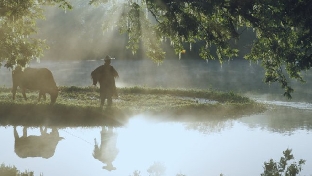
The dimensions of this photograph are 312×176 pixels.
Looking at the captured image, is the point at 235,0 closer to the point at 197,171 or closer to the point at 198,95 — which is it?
the point at 197,171

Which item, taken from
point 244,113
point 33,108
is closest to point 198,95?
point 244,113

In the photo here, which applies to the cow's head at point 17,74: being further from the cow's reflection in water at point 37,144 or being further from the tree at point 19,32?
the cow's reflection in water at point 37,144

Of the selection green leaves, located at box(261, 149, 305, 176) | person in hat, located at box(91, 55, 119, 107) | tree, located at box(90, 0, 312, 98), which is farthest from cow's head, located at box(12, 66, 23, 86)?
green leaves, located at box(261, 149, 305, 176)

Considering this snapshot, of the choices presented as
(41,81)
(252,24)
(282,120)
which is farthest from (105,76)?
(252,24)

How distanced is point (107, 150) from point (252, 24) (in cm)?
559

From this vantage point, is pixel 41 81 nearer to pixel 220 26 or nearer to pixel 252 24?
pixel 220 26

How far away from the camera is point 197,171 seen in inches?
405

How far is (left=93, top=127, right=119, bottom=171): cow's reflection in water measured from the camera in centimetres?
1120

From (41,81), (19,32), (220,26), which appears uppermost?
(220,26)

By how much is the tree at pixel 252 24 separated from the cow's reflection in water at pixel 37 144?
472 centimetres

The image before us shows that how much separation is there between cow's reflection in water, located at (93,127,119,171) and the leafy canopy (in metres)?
3.55

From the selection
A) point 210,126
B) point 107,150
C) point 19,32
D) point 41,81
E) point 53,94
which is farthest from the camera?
point 41,81

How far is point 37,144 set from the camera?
43.4 feet

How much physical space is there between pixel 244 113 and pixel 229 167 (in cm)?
1086
